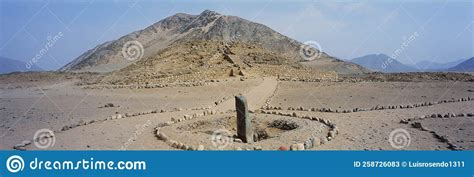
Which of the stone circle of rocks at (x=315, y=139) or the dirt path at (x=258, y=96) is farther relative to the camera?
the dirt path at (x=258, y=96)

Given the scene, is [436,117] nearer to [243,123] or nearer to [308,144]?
[308,144]

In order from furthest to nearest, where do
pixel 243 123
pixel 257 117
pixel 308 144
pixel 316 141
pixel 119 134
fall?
1. pixel 257 117
2. pixel 243 123
3. pixel 119 134
4. pixel 316 141
5. pixel 308 144

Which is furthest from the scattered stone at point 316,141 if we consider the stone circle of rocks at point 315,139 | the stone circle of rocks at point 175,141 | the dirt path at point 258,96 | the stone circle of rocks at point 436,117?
the dirt path at point 258,96

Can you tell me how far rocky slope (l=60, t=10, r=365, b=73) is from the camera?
87062mm

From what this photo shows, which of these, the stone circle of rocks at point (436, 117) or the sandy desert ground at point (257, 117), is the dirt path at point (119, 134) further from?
the stone circle of rocks at point (436, 117)

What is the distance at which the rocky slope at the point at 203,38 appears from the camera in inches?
3428

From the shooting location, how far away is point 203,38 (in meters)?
93.1

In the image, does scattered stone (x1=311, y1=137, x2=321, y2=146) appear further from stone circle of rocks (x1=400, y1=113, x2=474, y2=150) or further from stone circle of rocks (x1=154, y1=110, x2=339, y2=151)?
stone circle of rocks (x1=400, y1=113, x2=474, y2=150)

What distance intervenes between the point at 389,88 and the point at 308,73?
12868 millimetres

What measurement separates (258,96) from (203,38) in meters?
67.0

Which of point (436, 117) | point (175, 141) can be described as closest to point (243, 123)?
point (175, 141)

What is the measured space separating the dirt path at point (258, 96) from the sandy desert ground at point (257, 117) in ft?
0.21

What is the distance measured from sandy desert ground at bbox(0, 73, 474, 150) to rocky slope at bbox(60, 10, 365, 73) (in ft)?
166

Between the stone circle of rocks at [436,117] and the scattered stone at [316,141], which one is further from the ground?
the stone circle of rocks at [436,117]
